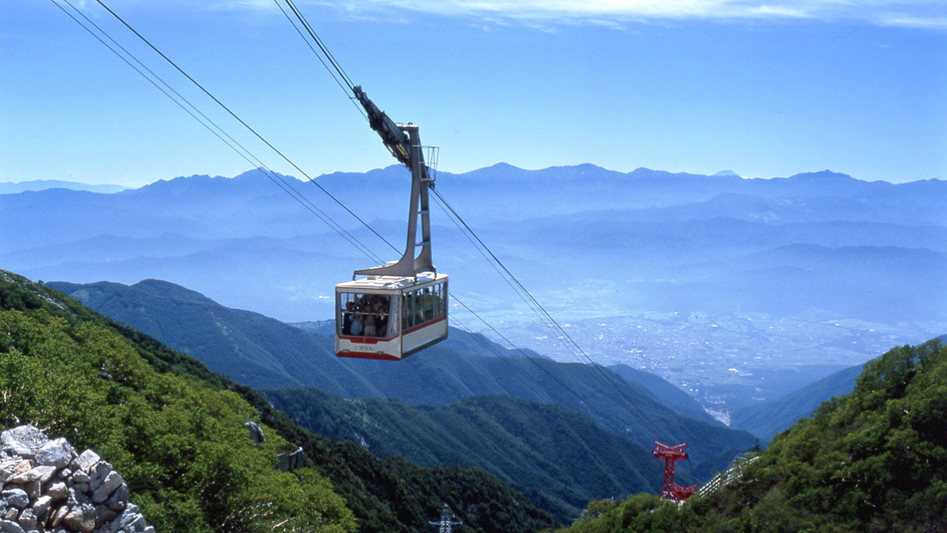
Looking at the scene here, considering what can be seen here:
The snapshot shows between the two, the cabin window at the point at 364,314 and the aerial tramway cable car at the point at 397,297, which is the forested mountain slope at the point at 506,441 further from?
the cabin window at the point at 364,314

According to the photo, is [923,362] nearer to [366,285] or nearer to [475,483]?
[366,285]

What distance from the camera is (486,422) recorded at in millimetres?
174000

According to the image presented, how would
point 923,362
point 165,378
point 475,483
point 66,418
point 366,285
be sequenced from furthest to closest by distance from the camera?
point 475,483 → point 165,378 → point 923,362 → point 366,285 → point 66,418

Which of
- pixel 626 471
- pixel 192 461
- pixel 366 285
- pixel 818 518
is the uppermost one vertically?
pixel 366 285

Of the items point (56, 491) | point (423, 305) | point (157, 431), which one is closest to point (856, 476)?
point (423, 305)

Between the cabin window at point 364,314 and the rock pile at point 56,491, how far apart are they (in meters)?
8.91

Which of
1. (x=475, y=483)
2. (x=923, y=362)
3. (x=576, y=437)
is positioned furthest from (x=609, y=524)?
(x=576, y=437)

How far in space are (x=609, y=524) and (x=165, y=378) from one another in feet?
75.4

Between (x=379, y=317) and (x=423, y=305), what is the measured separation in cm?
257

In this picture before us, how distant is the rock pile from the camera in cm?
1573

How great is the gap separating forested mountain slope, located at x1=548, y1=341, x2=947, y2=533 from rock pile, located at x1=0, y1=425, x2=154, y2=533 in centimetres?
2226

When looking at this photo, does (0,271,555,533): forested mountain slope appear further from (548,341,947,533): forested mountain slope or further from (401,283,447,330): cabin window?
(548,341,947,533): forested mountain slope

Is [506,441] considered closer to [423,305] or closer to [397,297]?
[423,305]

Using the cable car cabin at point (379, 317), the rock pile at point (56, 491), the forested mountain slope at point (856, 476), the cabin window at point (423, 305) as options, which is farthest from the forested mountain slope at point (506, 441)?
the rock pile at point (56, 491)
